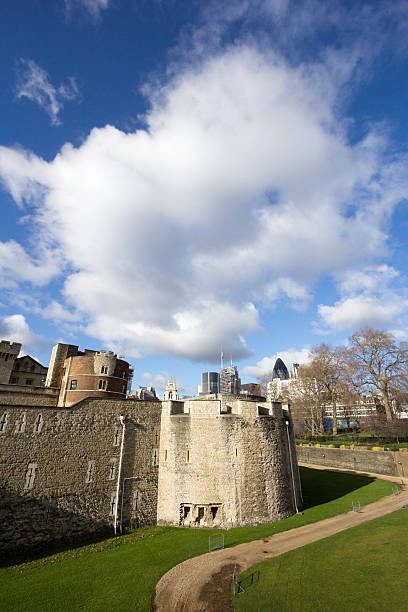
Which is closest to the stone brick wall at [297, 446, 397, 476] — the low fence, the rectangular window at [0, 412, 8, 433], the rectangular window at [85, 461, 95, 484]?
the low fence

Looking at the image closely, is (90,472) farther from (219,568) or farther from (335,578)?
(335,578)

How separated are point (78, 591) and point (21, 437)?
1018 cm

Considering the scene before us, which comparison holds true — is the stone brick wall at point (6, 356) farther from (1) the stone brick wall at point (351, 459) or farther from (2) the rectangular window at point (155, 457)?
(1) the stone brick wall at point (351, 459)

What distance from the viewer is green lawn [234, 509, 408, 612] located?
14.4 m

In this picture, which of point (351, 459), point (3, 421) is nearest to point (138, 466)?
point (3, 421)

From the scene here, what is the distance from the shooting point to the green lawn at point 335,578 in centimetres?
1438

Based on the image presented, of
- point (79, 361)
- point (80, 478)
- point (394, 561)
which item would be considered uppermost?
point (79, 361)

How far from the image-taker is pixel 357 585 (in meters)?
15.7

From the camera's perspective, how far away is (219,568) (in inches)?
730

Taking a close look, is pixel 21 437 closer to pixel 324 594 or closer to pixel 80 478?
pixel 80 478

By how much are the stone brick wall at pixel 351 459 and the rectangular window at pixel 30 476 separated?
4635 centimetres

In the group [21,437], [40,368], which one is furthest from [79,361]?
[40,368]

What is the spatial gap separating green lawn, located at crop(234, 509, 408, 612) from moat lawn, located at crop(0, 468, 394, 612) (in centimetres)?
89

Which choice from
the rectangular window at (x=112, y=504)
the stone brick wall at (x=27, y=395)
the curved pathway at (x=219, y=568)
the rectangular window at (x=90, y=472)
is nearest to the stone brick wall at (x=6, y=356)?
the stone brick wall at (x=27, y=395)
